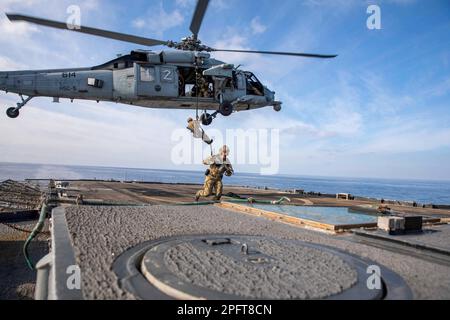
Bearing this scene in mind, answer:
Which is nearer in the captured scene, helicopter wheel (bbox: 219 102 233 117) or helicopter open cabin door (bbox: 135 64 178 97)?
helicopter open cabin door (bbox: 135 64 178 97)

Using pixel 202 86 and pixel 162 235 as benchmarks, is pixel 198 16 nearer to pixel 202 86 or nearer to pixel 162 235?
pixel 202 86

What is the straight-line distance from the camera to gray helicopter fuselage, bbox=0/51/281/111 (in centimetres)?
1611

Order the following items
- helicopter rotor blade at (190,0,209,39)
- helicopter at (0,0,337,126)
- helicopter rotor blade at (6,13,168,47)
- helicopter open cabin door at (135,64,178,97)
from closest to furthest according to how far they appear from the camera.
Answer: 1. helicopter rotor blade at (6,13,168,47)
2. helicopter rotor blade at (190,0,209,39)
3. helicopter at (0,0,337,126)
4. helicopter open cabin door at (135,64,178,97)

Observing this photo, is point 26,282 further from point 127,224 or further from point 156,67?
point 156,67

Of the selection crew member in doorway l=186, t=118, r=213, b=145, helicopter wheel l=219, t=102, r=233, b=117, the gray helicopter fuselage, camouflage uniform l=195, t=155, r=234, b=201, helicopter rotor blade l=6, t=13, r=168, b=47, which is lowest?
camouflage uniform l=195, t=155, r=234, b=201

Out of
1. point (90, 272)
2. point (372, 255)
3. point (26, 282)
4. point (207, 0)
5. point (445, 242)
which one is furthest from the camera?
point (207, 0)

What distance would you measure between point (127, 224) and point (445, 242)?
4.76 metres

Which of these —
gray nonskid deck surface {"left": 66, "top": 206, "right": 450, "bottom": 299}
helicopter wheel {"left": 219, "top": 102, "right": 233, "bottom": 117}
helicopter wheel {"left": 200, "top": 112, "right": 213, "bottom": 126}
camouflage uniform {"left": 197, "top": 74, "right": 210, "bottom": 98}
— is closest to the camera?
gray nonskid deck surface {"left": 66, "top": 206, "right": 450, "bottom": 299}

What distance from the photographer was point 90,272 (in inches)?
111

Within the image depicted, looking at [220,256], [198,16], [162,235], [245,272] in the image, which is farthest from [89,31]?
[245,272]

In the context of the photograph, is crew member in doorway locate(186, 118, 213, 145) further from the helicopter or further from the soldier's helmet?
the helicopter

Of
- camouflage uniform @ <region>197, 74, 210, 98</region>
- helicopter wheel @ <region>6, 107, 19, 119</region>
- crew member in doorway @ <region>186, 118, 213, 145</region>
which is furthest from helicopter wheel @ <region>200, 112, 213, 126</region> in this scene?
helicopter wheel @ <region>6, 107, 19, 119</region>

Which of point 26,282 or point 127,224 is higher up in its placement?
point 127,224

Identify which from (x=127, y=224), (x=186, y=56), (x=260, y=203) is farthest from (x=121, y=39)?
(x=127, y=224)
